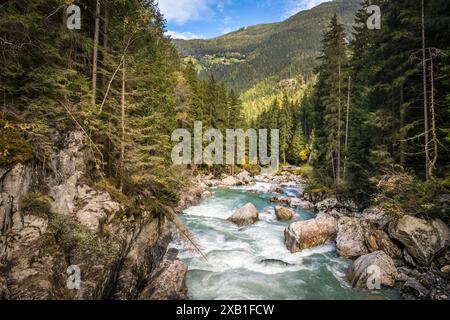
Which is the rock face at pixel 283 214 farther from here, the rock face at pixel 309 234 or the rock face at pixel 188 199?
the rock face at pixel 188 199

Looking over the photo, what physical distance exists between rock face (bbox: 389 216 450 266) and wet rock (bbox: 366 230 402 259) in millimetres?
521

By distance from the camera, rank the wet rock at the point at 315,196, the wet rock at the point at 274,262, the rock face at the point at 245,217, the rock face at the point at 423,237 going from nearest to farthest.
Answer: the rock face at the point at 423,237 → the wet rock at the point at 274,262 → the rock face at the point at 245,217 → the wet rock at the point at 315,196

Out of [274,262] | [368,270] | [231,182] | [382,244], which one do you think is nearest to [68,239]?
[274,262]

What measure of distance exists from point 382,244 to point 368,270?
2.78 metres

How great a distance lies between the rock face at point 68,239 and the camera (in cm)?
644

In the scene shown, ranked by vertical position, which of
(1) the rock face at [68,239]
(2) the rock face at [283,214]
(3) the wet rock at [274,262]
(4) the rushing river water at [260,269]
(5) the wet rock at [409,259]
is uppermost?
(1) the rock face at [68,239]

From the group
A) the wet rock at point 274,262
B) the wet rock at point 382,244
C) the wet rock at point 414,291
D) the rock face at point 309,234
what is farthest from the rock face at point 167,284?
the wet rock at point 382,244

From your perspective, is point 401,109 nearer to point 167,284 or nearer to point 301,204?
point 301,204

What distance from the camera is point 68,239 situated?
7379 millimetres

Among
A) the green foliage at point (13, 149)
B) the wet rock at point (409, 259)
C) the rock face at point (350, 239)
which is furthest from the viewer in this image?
the rock face at point (350, 239)

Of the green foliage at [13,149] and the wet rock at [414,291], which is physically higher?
the green foliage at [13,149]

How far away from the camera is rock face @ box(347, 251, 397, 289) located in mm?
9938

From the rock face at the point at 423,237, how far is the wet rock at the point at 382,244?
52 cm

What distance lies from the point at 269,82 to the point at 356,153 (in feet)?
619
